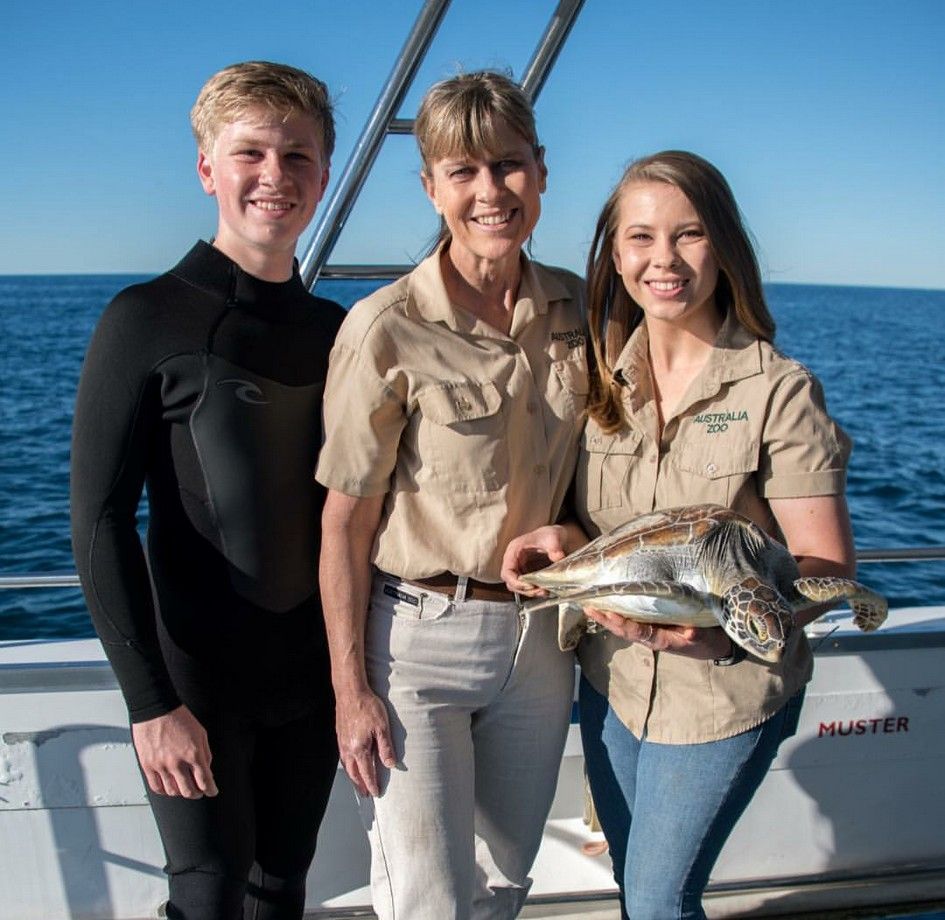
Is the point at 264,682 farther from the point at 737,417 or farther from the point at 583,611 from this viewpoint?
the point at 737,417

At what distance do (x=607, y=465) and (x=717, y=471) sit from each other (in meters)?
0.25

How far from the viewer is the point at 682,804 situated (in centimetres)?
214

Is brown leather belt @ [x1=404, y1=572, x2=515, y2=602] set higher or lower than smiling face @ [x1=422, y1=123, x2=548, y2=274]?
lower

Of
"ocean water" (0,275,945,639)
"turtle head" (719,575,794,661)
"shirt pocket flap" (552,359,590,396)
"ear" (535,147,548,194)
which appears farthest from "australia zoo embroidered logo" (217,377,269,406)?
"ocean water" (0,275,945,639)

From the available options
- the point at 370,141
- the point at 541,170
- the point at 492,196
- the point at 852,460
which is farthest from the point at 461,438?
the point at 852,460

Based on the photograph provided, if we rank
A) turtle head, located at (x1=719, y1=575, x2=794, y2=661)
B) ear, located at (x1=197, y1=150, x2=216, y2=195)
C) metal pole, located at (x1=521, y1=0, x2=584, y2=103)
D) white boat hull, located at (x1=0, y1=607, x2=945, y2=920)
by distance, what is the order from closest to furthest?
1. turtle head, located at (x1=719, y1=575, x2=794, y2=661)
2. ear, located at (x1=197, y1=150, x2=216, y2=195)
3. white boat hull, located at (x1=0, y1=607, x2=945, y2=920)
4. metal pole, located at (x1=521, y1=0, x2=584, y2=103)

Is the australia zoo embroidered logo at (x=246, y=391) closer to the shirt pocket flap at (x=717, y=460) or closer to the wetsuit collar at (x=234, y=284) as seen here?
the wetsuit collar at (x=234, y=284)

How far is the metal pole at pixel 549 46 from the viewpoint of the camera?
2.98 metres

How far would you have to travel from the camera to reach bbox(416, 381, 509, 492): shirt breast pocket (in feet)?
6.96

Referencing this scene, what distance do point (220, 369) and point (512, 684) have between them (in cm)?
93

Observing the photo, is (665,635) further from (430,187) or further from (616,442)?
(430,187)

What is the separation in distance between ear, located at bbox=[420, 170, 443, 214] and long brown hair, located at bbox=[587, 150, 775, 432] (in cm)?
38

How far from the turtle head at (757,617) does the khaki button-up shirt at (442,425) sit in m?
0.49

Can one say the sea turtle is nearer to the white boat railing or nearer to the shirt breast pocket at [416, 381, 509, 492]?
the shirt breast pocket at [416, 381, 509, 492]
